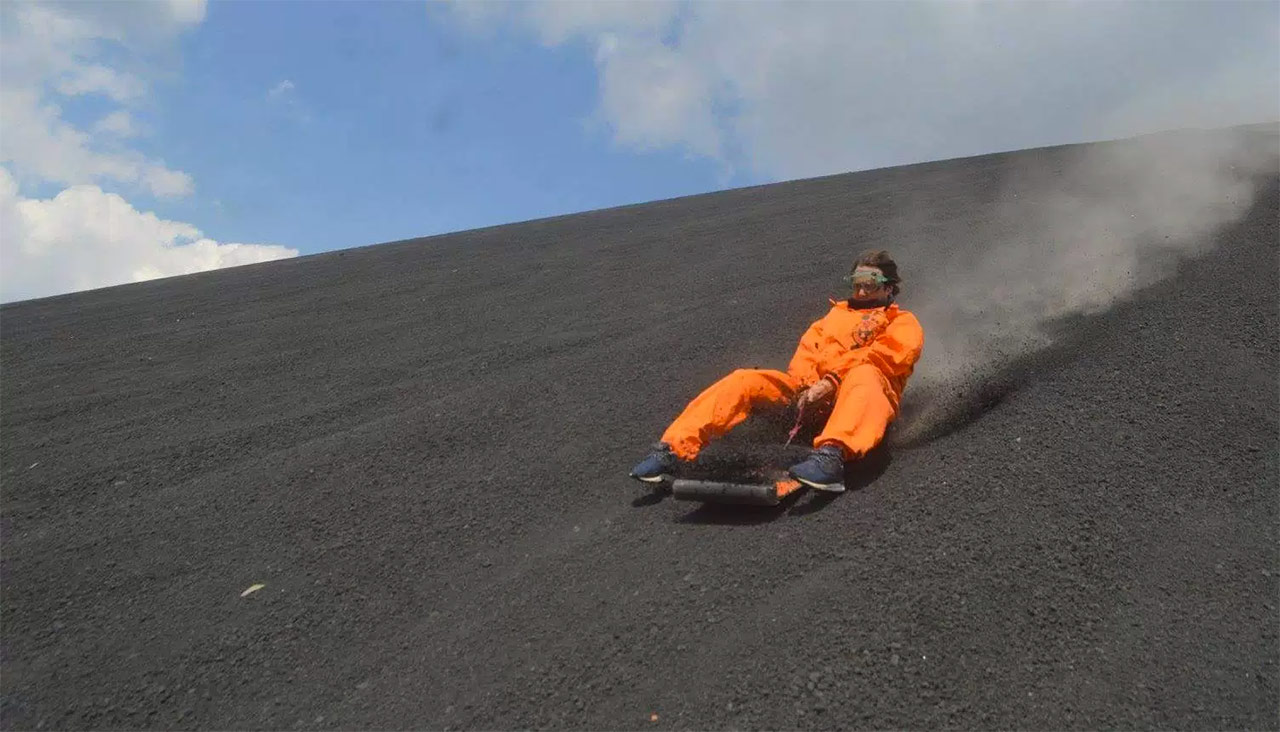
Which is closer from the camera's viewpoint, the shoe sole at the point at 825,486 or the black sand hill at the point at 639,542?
the black sand hill at the point at 639,542

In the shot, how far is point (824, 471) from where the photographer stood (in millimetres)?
3391

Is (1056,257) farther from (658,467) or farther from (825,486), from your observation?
(658,467)

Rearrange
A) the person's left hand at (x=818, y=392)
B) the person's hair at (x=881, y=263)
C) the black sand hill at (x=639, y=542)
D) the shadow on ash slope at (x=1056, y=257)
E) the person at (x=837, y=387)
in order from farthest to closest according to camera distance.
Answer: the shadow on ash slope at (x=1056, y=257), the person's hair at (x=881, y=263), the person's left hand at (x=818, y=392), the person at (x=837, y=387), the black sand hill at (x=639, y=542)

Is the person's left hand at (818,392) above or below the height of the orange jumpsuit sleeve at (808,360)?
below

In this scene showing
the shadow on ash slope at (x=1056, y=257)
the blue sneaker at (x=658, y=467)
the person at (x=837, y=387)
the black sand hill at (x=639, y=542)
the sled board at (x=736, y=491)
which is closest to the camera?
the black sand hill at (x=639, y=542)

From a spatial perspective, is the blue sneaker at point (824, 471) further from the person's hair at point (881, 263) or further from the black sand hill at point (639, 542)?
the person's hair at point (881, 263)

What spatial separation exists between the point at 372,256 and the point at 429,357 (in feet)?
23.4

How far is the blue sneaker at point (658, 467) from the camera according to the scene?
366cm

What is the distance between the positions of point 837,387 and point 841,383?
3cm

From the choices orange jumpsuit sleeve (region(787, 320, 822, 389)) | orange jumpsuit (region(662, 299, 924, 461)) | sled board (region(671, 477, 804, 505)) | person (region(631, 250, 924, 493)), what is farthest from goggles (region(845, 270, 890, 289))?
sled board (region(671, 477, 804, 505))

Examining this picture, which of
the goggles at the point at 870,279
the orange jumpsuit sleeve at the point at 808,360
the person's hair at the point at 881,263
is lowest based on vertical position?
the orange jumpsuit sleeve at the point at 808,360

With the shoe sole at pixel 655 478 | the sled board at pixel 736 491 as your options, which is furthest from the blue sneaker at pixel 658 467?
the sled board at pixel 736 491

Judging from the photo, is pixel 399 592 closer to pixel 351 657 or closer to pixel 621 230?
pixel 351 657

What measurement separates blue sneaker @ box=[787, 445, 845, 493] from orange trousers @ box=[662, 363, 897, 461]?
0.17 ft
